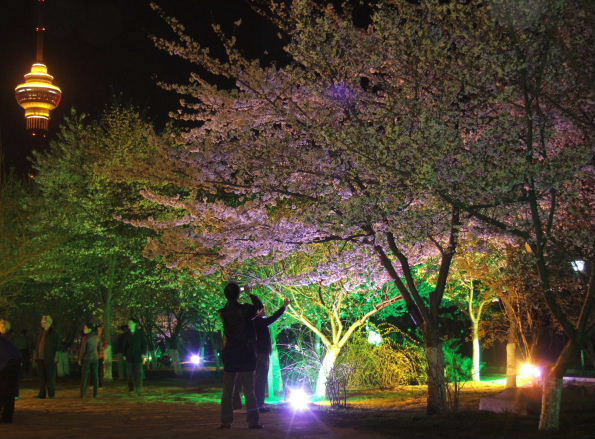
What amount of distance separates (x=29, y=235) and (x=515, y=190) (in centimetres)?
1828

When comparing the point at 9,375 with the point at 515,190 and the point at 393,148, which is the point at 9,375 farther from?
the point at 515,190

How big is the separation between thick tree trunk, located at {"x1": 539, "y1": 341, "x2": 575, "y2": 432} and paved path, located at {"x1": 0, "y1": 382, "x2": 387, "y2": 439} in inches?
86.7

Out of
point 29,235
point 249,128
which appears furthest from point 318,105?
point 29,235

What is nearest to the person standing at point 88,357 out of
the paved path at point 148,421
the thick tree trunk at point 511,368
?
the paved path at point 148,421

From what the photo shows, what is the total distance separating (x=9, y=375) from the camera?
9.59 metres

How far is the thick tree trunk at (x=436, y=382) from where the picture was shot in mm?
10539

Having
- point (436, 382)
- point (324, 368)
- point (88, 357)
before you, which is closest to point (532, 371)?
point (324, 368)

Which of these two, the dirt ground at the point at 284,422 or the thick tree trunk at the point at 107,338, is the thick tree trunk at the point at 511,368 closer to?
the dirt ground at the point at 284,422

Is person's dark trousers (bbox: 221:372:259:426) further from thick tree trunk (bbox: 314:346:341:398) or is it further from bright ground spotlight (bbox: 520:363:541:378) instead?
bright ground spotlight (bbox: 520:363:541:378)

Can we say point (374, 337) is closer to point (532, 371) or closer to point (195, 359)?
point (532, 371)

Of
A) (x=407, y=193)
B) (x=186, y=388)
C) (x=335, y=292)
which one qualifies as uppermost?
(x=407, y=193)

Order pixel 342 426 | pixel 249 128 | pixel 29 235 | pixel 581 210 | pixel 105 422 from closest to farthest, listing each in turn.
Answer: pixel 342 426 < pixel 105 422 < pixel 581 210 < pixel 249 128 < pixel 29 235

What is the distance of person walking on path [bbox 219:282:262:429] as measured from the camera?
26.9 ft

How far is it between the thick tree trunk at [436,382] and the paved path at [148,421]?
1.91 meters
